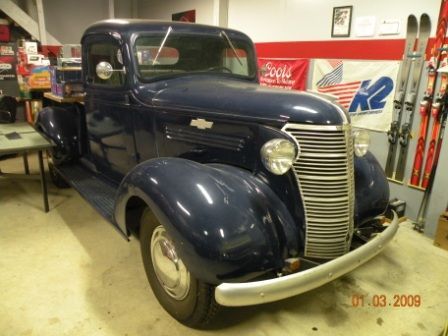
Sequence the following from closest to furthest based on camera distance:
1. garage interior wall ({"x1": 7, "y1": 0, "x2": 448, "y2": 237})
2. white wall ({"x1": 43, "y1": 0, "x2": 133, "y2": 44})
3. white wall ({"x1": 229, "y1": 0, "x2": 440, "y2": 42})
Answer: garage interior wall ({"x1": 7, "y1": 0, "x2": 448, "y2": 237}) → white wall ({"x1": 229, "y1": 0, "x2": 440, "y2": 42}) → white wall ({"x1": 43, "y1": 0, "x2": 133, "y2": 44})

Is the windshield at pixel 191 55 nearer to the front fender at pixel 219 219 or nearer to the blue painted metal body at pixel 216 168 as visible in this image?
the blue painted metal body at pixel 216 168

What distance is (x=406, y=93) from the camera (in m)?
3.61

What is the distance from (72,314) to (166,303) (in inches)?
22.9

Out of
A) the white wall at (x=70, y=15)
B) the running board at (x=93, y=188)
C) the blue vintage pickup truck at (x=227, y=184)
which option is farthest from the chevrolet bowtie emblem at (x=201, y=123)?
the white wall at (x=70, y=15)

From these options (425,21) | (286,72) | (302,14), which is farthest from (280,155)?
(302,14)

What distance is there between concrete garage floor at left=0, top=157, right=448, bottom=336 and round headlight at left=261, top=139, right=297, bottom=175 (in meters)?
0.94

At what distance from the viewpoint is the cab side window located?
107 inches

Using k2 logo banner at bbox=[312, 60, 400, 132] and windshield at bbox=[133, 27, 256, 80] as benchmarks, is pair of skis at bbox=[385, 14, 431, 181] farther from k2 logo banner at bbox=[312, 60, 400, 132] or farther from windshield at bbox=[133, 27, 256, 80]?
windshield at bbox=[133, 27, 256, 80]

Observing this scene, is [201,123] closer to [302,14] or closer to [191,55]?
[191,55]

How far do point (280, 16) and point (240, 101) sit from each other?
376 centimetres

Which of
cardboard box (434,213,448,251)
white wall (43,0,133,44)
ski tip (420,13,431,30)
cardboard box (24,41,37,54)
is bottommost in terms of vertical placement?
cardboard box (434,213,448,251)

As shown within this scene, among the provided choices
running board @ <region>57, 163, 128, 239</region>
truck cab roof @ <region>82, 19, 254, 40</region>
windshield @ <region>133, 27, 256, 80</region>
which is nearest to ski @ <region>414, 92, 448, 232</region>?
windshield @ <region>133, 27, 256, 80</region>

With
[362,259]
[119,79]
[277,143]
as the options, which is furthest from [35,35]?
[362,259]

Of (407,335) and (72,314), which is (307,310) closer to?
(407,335)
